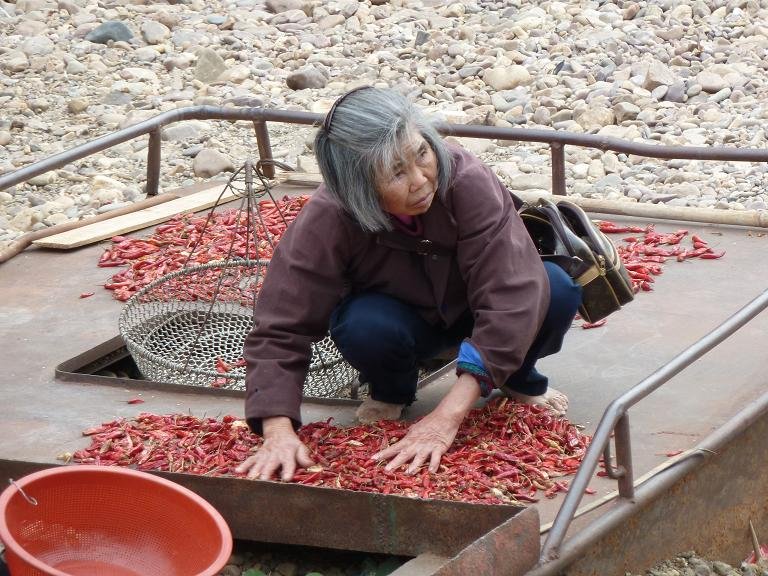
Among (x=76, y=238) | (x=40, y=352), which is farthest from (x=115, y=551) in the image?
(x=76, y=238)

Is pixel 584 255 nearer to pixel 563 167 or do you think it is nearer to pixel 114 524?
pixel 114 524

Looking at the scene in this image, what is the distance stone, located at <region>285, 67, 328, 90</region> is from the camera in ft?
42.7

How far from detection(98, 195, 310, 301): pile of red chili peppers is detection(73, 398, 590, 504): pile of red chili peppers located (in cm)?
169

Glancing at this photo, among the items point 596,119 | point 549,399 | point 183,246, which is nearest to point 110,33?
point 596,119

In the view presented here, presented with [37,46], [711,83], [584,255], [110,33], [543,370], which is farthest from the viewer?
[110,33]

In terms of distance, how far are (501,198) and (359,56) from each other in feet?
33.5

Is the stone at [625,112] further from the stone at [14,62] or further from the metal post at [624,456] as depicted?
the metal post at [624,456]

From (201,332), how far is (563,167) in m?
2.62

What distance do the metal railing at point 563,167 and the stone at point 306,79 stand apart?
5360 millimetres

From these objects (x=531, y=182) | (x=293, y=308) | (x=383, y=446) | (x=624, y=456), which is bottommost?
(x=531, y=182)

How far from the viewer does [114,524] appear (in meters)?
3.31

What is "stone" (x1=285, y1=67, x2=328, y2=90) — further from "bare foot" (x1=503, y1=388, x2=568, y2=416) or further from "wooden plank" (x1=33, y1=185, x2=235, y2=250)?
"bare foot" (x1=503, y1=388, x2=568, y2=416)

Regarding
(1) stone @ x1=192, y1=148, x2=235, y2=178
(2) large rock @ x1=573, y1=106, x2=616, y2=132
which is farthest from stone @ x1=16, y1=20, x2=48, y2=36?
(2) large rock @ x1=573, y1=106, x2=616, y2=132

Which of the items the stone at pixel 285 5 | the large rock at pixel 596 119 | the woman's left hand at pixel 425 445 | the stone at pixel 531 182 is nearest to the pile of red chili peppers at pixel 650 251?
the woman's left hand at pixel 425 445
